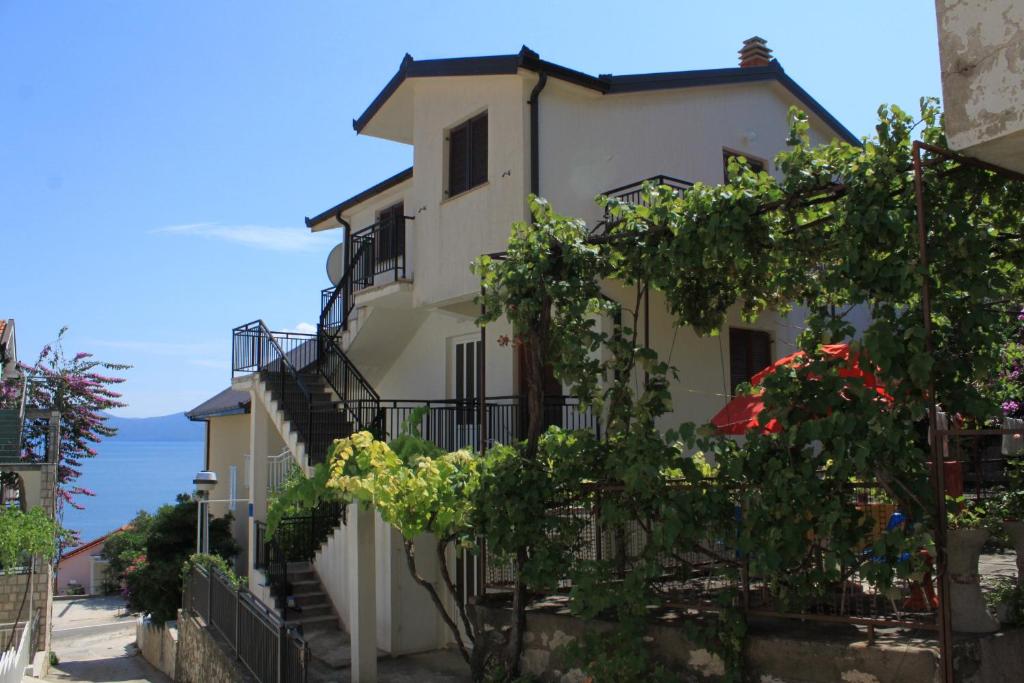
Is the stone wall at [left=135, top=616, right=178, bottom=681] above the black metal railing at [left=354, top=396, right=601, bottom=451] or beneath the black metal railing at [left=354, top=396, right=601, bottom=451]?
beneath

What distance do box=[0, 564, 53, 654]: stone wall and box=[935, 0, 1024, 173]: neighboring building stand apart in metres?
17.9

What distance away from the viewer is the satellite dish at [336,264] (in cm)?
1977

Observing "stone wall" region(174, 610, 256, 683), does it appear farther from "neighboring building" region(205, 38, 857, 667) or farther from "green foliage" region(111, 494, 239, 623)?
"green foliage" region(111, 494, 239, 623)

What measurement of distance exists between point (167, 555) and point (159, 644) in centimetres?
176

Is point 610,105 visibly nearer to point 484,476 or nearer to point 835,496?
point 484,476

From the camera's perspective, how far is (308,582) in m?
13.6

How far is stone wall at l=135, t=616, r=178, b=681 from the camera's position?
51.7ft

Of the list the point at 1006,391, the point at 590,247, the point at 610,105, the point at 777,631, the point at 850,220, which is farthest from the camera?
the point at 610,105

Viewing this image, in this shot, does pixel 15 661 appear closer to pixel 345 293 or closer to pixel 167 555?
pixel 167 555

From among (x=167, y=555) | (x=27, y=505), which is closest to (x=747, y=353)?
(x=167, y=555)

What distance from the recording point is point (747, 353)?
46.2ft

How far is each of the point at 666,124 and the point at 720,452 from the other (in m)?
9.03

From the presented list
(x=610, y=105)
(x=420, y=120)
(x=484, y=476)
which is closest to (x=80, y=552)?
(x=420, y=120)

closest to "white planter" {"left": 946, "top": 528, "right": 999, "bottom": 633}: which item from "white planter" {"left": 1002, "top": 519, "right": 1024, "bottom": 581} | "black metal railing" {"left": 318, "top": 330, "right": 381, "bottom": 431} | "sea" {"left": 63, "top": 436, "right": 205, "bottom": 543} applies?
"white planter" {"left": 1002, "top": 519, "right": 1024, "bottom": 581}
